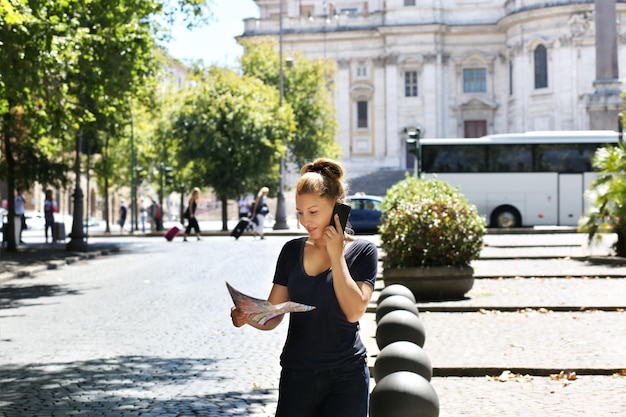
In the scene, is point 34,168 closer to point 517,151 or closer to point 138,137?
point 517,151

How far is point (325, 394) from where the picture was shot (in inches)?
179

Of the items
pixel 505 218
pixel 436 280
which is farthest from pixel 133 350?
pixel 505 218

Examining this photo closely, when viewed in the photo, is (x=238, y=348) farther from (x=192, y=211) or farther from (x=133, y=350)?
(x=192, y=211)

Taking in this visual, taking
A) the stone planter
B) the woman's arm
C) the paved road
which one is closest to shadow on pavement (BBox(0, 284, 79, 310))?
the paved road

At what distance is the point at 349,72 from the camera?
94375mm

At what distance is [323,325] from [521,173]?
41360 millimetres

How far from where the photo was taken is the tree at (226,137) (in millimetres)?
54125

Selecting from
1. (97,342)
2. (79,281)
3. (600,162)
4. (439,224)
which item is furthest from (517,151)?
(97,342)

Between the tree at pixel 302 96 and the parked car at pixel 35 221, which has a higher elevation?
the tree at pixel 302 96

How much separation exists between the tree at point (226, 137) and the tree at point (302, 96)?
14.6 m

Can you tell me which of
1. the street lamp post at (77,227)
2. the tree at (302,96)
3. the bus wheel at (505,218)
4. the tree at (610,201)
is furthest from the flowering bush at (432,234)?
the tree at (302,96)

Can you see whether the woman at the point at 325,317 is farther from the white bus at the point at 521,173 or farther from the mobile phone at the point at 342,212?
the white bus at the point at 521,173

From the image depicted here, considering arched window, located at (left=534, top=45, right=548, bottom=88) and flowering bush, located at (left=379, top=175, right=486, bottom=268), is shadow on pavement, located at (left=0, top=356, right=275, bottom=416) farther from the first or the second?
arched window, located at (left=534, top=45, right=548, bottom=88)

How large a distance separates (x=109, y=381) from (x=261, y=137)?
44925 mm
